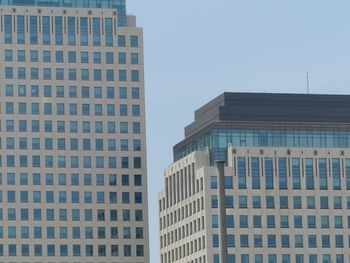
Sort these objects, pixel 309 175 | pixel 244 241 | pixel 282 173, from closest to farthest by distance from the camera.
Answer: pixel 244 241 < pixel 282 173 < pixel 309 175

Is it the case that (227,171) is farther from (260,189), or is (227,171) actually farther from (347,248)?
(347,248)

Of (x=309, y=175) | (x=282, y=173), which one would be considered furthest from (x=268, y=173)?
(x=309, y=175)

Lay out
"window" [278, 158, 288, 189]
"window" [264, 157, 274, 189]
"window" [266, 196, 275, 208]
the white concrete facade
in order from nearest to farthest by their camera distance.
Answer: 1. the white concrete facade
2. "window" [266, 196, 275, 208]
3. "window" [264, 157, 274, 189]
4. "window" [278, 158, 288, 189]

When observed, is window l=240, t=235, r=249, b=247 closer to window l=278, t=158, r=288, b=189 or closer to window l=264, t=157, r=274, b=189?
window l=264, t=157, r=274, b=189

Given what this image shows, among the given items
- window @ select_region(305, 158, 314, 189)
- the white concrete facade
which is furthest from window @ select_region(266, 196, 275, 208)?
window @ select_region(305, 158, 314, 189)

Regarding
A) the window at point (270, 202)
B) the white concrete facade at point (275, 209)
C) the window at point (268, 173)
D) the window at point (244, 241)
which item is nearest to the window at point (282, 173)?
the white concrete facade at point (275, 209)

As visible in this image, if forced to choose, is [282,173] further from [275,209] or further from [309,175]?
[275,209]

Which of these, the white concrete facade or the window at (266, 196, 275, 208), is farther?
the window at (266, 196, 275, 208)

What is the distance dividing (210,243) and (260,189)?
10760mm

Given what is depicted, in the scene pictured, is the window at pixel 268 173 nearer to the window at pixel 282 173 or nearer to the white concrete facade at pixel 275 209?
the white concrete facade at pixel 275 209

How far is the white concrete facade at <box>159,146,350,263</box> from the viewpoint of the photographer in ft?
645

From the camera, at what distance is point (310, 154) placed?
655 feet

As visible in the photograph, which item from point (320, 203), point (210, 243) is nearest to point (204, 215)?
point (210, 243)

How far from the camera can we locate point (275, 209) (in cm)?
19838
